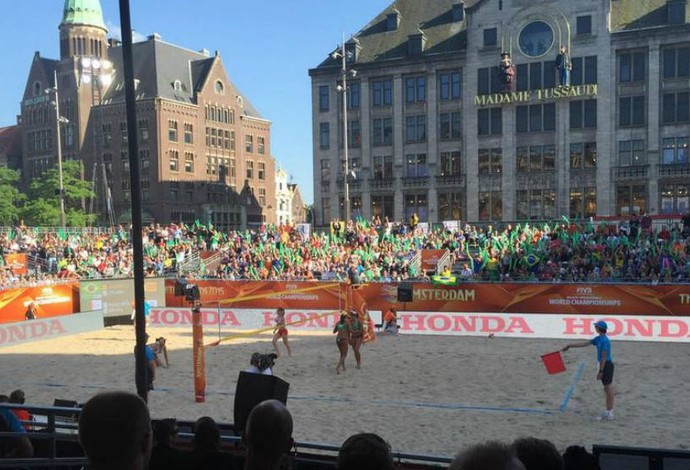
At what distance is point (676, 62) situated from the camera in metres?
42.2

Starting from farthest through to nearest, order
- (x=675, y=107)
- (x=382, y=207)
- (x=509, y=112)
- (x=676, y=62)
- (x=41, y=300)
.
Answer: (x=382, y=207) < (x=509, y=112) < (x=675, y=107) < (x=676, y=62) < (x=41, y=300)

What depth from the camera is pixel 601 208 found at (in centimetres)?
4434

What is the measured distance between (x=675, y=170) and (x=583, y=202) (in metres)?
6.23

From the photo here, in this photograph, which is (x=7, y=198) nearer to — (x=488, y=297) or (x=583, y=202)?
(x=583, y=202)

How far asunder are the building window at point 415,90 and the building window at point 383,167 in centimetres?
488

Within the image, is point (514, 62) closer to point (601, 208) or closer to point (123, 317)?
point (601, 208)

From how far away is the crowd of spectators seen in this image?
28.4 meters

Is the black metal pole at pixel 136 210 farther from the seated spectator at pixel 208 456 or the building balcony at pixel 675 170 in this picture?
the building balcony at pixel 675 170

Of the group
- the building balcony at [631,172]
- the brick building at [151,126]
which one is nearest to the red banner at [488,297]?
the building balcony at [631,172]

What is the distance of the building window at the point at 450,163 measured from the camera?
48.8 m

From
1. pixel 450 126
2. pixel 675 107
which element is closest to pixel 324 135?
pixel 450 126

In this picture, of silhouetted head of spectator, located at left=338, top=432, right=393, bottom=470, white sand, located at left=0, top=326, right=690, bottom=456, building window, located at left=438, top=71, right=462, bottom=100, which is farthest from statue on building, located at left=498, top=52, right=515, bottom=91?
silhouetted head of spectator, located at left=338, top=432, right=393, bottom=470

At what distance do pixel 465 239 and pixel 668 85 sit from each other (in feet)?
→ 64.4

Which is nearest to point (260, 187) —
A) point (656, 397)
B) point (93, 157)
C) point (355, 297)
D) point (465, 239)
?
point (93, 157)
